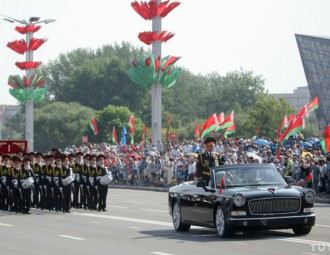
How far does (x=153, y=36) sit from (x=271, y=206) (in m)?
37.1

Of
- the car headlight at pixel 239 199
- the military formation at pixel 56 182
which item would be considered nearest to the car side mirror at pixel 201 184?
the car headlight at pixel 239 199

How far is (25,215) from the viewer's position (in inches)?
1085

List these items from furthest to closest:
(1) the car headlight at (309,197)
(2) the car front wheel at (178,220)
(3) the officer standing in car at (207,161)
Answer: (3) the officer standing in car at (207,161)
(2) the car front wheel at (178,220)
(1) the car headlight at (309,197)

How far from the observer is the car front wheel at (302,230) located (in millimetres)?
17366

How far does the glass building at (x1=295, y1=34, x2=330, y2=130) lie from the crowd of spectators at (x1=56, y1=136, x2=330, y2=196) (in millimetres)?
38962

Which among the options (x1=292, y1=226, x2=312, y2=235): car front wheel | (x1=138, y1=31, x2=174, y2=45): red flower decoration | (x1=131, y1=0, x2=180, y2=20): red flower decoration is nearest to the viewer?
(x1=292, y1=226, x2=312, y2=235): car front wheel

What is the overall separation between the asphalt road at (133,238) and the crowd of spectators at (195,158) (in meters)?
6.61

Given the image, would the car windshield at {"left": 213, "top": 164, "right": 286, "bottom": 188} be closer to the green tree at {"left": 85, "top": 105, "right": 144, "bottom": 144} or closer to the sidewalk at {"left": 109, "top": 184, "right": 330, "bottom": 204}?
the sidewalk at {"left": 109, "top": 184, "right": 330, "bottom": 204}

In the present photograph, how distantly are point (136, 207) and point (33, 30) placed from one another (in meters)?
38.1

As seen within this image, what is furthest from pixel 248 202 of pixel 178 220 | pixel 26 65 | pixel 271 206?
pixel 26 65

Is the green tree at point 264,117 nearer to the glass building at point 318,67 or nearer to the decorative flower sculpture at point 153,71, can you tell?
the glass building at point 318,67

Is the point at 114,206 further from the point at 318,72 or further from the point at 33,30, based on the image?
the point at 318,72

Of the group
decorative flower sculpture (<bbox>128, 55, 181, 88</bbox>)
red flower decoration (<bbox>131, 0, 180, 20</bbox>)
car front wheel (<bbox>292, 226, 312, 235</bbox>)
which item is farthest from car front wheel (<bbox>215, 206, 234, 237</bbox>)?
decorative flower sculpture (<bbox>128, 55, 181, 88</bbox>)

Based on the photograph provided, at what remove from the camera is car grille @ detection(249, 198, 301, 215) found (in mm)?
16922
